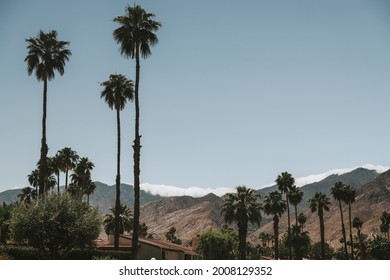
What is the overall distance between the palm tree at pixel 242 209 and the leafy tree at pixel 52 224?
30.7 m

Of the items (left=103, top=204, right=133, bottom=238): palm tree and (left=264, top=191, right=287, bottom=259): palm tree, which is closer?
(left=103, top=204, right=133, bottom=238): palm tree

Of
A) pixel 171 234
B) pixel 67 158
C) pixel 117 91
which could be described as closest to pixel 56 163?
pixel 67 158

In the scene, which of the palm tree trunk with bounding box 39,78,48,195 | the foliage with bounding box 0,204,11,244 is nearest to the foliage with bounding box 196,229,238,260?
the foliage with bounding box 0,204,11,244

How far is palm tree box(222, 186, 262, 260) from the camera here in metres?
66.0

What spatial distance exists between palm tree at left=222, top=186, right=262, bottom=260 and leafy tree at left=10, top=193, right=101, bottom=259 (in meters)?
30.7

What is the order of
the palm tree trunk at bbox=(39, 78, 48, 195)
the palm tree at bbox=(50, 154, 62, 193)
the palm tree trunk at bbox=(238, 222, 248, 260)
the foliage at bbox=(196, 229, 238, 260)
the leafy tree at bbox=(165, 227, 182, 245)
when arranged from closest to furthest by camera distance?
1. the palm tree trunk at bbox=(39, 78, 48, 195)
2. the palm tree trunk at bbox=(238, 222, 248, 260)
3. the foliage at bbox=(196, 229, 238, 260)
4. the palm tree at bbox=(50, 154, 62, 193)
5. the leafy tree at bbox=(165, 227, 182, 245)

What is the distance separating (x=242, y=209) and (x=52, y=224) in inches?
1363

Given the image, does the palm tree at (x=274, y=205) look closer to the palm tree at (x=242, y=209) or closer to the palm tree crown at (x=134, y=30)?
the palm tree at (x=242, y=209)

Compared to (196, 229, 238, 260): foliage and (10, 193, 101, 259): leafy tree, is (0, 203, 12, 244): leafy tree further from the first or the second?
(196, 229, 238, 260): foliage

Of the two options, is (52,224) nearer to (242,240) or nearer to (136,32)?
(136,32)

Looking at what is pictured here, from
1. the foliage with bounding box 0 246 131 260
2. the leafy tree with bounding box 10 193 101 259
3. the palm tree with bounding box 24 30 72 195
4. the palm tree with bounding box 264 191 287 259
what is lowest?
the foliage with bounding box 0 246 131 260

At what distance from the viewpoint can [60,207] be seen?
3891 centimetres

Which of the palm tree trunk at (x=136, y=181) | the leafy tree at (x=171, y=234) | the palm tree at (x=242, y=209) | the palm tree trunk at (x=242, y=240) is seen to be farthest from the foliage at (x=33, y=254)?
the leafy tree at (x=171, y=234)
